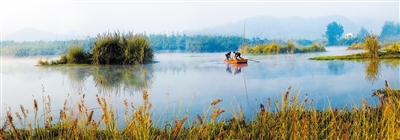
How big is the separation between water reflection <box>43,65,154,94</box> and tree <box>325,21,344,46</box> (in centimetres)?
579

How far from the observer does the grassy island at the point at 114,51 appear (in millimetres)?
10094

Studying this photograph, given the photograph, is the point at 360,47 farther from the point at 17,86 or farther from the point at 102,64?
the point at 17,86

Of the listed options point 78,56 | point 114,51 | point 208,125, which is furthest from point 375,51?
point 208,125

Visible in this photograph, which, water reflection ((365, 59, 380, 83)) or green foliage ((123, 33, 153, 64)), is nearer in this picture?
water reflection ((365, 59, 380, 83))

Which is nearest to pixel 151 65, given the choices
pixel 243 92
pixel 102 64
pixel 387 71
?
pixel 102 64

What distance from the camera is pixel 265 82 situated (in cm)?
759

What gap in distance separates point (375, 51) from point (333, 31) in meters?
1.74

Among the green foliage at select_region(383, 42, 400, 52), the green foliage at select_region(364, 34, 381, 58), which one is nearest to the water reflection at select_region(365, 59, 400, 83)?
the green foliage at select_region(364, 34, 381, 58)

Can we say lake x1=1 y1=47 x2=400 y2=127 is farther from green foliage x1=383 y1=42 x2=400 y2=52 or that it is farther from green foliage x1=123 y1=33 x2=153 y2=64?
green foliage x1=383 y1=42 x2=400 y2=52

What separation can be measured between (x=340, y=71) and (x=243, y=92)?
3334mm

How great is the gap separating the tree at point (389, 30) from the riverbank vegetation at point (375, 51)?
0.26 meters

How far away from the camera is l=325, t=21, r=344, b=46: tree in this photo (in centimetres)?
1274

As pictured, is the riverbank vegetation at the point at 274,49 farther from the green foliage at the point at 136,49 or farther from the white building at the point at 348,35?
the green foliage at the point at 136,49

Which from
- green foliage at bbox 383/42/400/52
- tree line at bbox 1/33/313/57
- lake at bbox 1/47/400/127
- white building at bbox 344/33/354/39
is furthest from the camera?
white building at bbox 344/33/354/39
